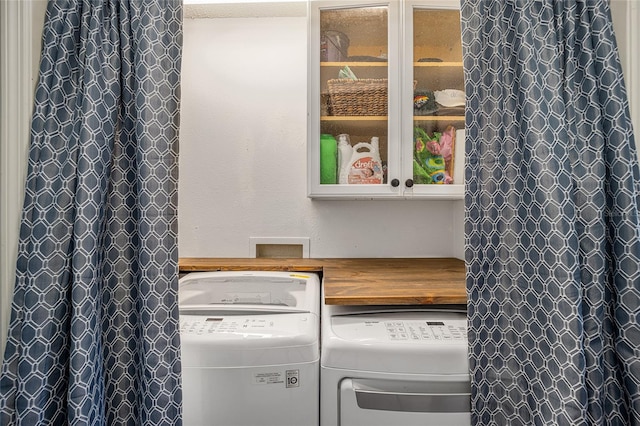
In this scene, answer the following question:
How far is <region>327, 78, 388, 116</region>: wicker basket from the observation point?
1729 millimetres

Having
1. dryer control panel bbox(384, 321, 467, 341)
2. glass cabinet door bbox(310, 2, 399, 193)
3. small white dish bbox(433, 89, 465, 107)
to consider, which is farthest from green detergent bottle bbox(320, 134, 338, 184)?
dryer control panel bbox(384, 321, 467, 341)

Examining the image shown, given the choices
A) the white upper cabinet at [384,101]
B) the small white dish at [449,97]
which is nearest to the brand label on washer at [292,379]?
the white upper cabinet at [384,101]

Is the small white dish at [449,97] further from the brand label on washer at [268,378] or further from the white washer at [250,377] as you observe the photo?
the brand label on washer at [268,378]

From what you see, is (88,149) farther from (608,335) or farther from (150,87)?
(608,335)

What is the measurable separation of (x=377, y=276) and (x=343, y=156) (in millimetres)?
585

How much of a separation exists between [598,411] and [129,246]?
3.99ft

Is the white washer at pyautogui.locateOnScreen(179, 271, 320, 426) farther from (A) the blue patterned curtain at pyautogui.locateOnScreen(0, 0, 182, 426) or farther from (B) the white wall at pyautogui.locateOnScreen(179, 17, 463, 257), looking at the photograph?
(B) the white wall at pyautogui.locateOnScreen(179, 17, 463, 257)

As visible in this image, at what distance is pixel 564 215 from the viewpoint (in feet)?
2.91

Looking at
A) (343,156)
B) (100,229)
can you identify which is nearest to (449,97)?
(343,156)

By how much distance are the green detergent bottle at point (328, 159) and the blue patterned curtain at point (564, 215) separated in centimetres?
85

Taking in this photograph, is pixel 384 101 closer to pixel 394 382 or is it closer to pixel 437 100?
pixel 437 100

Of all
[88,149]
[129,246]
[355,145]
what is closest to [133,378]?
[129,246]

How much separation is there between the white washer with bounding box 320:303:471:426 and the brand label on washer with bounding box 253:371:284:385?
0.42 ft

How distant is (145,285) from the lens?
917 millimetres
